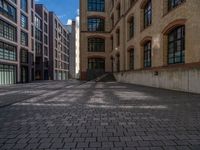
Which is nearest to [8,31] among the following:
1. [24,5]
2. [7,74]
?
[7,74]

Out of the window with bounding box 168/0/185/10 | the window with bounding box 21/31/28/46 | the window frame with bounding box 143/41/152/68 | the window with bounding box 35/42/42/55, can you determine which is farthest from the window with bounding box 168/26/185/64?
the window with bounding box 35/42/42/55

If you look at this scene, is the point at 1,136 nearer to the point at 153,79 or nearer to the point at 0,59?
the point at 153,79

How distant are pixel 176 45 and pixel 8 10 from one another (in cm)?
2710

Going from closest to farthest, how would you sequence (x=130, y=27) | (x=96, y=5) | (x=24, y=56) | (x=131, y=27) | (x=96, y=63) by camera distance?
1. (x=131, y=27)
2. (x=130, y=27)
3. (x=24, y=56)
4. (x=96, y=63)
5. (x=96, y=5)

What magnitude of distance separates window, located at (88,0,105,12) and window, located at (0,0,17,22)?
1510 centimetres

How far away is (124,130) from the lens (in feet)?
15.5

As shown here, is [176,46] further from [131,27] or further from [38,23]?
[38,23]

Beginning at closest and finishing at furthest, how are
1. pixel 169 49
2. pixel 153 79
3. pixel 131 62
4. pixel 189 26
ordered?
pixel 189 26, pixel 169 49, pixel 153 79, pixel 131 62

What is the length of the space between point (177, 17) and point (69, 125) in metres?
12.4

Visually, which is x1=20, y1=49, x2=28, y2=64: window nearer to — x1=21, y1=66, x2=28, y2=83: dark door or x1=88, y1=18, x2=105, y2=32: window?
x1=21, y1=66, x2=28, y2=83: dark door

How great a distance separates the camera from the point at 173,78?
14359mm

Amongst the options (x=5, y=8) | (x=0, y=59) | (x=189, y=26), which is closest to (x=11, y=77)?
(x=0, y=59)

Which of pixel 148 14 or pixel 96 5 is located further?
pixel 96 5

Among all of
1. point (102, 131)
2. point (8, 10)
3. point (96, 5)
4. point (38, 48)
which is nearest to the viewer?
point (102, 131)
